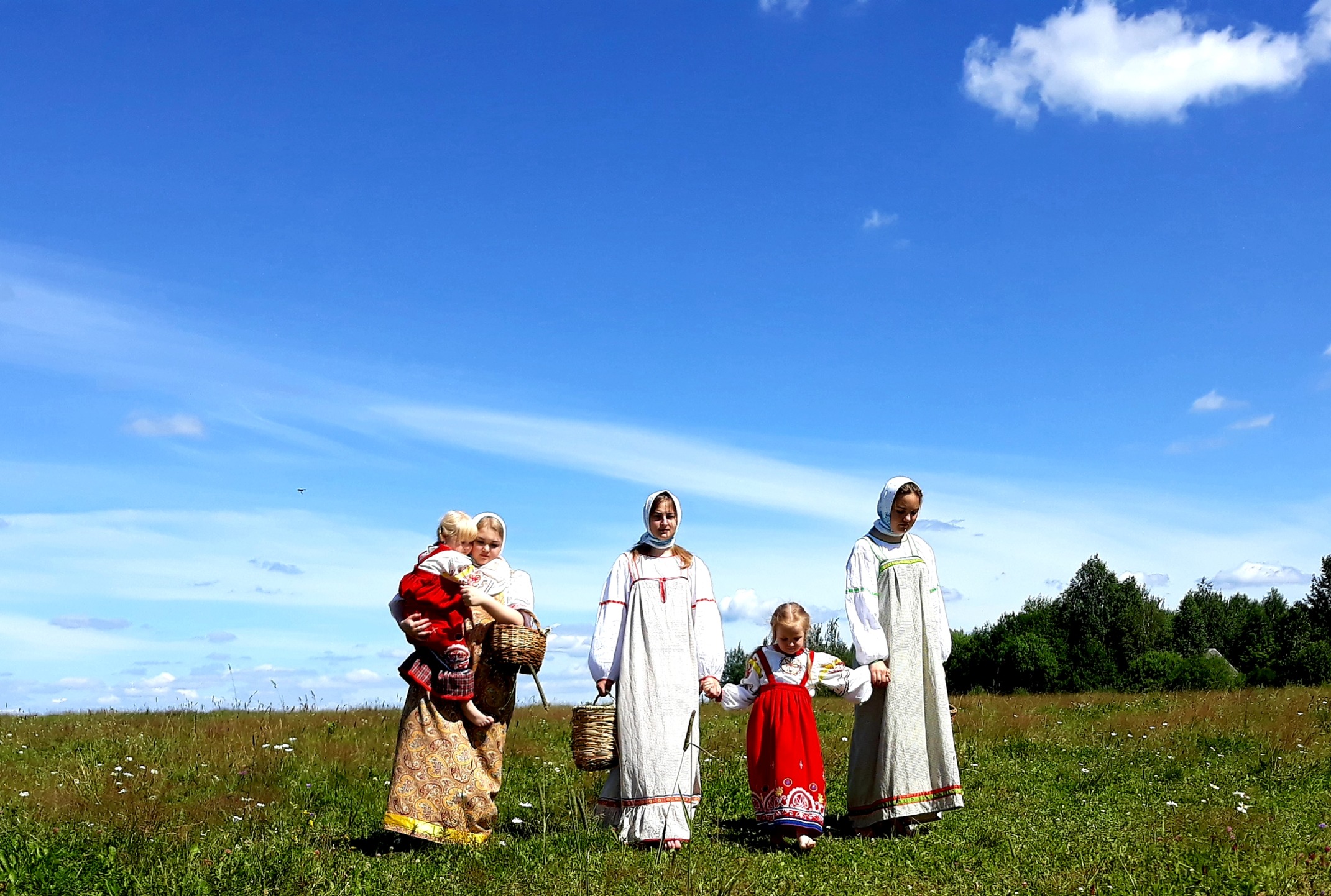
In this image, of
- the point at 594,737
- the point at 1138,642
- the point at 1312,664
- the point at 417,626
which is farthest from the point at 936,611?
the point at 1138,642

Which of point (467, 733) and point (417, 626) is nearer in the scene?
point (417, 626)

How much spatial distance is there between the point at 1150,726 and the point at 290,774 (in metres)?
10.6

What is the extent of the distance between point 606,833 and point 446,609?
1.90m

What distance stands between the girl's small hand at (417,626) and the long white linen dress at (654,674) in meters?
1.23

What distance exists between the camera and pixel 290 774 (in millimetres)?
10781

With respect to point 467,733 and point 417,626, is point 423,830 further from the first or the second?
point 417,626

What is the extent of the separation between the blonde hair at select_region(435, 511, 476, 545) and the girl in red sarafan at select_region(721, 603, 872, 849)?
7.02 feet

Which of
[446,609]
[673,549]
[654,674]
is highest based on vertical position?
[673,549]

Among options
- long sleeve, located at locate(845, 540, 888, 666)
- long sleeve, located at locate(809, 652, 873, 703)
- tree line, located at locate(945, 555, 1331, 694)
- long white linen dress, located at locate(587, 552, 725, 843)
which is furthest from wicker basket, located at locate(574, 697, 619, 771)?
tree line, located at locate(945, 555, 1331, 694)

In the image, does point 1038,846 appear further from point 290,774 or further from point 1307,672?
point 1307,672

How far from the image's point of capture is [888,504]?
29.5 feet

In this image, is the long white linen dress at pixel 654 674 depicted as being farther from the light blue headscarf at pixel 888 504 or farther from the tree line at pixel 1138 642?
the tree line at pixel 1138 642

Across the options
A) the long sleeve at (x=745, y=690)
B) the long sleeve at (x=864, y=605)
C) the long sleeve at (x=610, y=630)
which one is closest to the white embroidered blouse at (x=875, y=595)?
the long sleeve at (x=864, y=605)

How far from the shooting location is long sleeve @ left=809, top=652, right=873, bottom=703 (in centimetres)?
828
